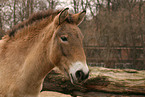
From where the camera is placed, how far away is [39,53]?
2.37 metres

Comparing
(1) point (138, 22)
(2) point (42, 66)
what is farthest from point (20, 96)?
(1) point (138, 22)

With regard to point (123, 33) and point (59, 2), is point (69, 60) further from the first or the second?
point (59, 2)

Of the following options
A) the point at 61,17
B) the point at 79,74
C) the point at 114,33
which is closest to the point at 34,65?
the point at 79,74

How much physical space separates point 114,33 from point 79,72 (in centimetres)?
982

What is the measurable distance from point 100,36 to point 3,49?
31.4 ft

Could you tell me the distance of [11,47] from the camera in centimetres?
251

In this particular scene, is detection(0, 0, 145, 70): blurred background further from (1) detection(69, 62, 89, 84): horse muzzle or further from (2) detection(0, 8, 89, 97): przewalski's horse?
(1) detection(69, 62, 89, 84): horse muzzle

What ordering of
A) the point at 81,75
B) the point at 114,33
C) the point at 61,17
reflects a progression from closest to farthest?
the point at 81,75 → the point at 61,17 → the point at 114,33

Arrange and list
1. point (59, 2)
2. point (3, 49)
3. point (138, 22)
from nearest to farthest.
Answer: point (3, 49), point (138, 22), point (59, 2)

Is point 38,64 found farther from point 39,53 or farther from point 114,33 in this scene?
point 114,33

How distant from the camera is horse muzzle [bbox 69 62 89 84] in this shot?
193 cm

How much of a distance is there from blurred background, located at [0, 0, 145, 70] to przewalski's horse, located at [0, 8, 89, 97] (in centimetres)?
730

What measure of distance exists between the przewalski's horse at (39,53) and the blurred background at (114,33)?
7301 mm

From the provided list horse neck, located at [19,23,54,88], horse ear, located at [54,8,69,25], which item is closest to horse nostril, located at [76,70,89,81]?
horse neck, located at [19,23,54,88]
